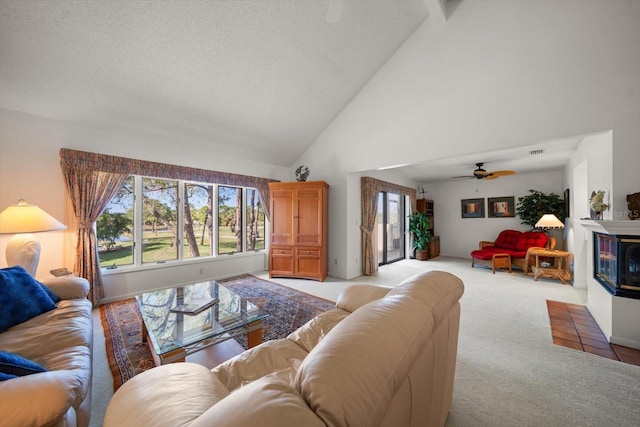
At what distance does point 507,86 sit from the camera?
3.07m

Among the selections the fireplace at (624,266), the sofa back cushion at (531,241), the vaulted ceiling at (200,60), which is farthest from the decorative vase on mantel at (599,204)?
the sofa back cushion at (531,241)

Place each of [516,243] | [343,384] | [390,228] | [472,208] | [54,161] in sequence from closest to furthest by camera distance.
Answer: [343,384] < [54,161] < [516,243] < [390,228] < [472,208]

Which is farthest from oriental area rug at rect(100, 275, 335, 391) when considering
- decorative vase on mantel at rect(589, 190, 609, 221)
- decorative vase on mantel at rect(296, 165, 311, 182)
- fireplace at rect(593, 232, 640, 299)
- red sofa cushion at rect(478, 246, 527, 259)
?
red sofa cushion at rect(478, 246, 527, 259)

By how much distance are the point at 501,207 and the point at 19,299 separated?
8.77 m

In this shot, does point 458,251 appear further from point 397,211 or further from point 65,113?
point 65,113

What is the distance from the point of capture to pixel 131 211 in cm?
390

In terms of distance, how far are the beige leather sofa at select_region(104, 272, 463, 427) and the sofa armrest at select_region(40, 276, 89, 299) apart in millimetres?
2129

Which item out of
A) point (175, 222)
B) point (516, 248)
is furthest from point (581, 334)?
point (175, 222)

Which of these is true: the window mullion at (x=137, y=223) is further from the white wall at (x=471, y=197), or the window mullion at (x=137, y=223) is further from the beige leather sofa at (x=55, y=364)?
the white wall at (x=471, y=197)

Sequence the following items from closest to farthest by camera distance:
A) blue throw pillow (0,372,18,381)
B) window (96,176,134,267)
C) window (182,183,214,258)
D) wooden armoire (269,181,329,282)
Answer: blue throw pillow (0,372,18,381) < window (96,176,134,267) < window (182,183,214,258) < wooden armoire (269,181,329,282)

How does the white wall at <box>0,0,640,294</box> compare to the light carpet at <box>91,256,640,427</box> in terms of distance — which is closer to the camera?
the light carpet at <box>91,256,640,427</box>

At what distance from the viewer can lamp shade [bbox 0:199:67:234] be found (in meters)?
2.45

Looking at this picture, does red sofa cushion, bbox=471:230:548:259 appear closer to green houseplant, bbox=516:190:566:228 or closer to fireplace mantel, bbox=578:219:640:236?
green houseplant, bbox=516:190:566:228

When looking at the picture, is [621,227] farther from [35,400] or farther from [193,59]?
[193,59]
